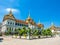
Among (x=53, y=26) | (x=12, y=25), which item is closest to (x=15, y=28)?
(x=12, y=25)

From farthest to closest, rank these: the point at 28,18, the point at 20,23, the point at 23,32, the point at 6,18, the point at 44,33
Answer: the point at 28,18 < the point at 20,23 < the point at 6,18 < the point at 44,33 < the point at 23,32

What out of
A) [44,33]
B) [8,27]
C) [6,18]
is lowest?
[44,33]

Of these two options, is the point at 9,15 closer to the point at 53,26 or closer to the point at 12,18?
the point at 12,18

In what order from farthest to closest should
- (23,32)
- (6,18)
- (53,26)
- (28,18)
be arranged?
(53,26)
(28,18)
(6,18)
(23,32)

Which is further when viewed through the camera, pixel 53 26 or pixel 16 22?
pixel 53 26

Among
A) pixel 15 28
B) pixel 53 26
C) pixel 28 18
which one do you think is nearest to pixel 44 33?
pixel 15 28

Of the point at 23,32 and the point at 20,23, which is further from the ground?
the point at 20,23

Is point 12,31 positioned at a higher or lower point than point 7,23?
lower

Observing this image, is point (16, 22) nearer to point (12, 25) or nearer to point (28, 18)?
point (12, 25)

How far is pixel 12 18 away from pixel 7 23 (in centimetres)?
445

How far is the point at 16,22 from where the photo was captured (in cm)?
5612

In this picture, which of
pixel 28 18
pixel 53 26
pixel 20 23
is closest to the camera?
pixel 20 23

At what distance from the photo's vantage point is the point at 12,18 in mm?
54938

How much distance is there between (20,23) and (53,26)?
43.3 m
